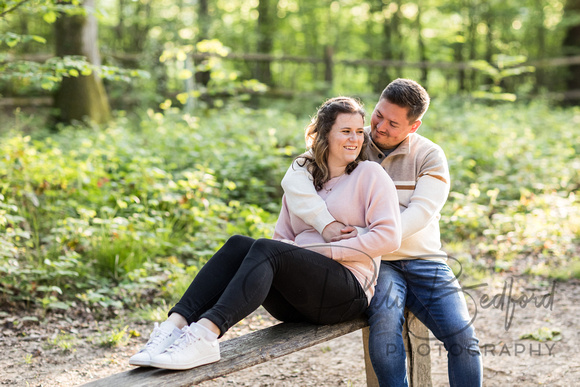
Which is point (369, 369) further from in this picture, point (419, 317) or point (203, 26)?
point (203, 26)

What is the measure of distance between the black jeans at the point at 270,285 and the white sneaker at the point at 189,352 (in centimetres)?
7

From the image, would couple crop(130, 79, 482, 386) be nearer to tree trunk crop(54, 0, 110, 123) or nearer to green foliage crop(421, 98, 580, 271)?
green foliage crop(421, 98, 580, 271)

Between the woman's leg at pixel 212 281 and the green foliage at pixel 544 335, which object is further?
the green foliage at pixel 544 335

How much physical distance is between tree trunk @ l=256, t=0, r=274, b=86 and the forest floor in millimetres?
10627

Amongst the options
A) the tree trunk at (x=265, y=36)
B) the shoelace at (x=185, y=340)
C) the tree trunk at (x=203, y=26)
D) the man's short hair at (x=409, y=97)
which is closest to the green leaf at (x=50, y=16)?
the man's short hair at (x=409, y=97)

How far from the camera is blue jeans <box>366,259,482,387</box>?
2.27 metres

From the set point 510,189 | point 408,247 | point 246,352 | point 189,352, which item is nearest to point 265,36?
point 510,189

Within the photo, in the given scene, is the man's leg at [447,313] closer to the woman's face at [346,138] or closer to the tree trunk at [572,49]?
the woman's face at [346,138]

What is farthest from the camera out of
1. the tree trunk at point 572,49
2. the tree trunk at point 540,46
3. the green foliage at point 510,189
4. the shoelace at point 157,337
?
the tree trunk at point 540,46

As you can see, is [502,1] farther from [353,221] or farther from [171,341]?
[171,341]

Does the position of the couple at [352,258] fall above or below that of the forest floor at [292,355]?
above

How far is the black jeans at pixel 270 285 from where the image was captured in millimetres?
2055

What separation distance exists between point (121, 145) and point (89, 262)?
2.24 metres

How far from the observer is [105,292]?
364 centimetres
